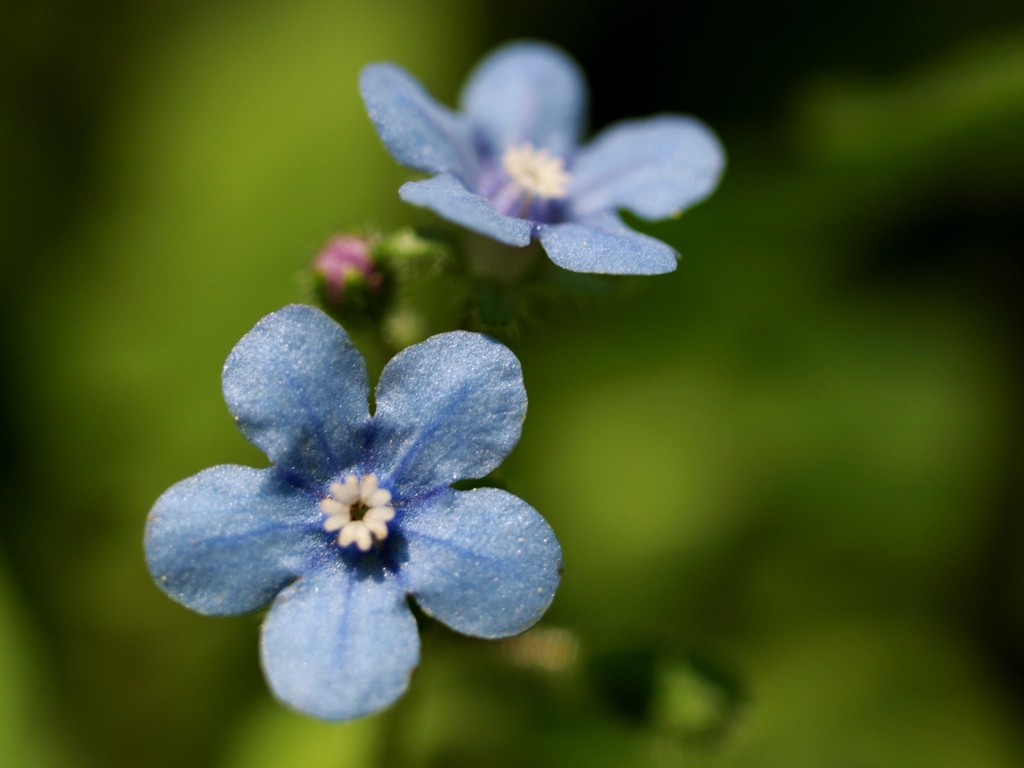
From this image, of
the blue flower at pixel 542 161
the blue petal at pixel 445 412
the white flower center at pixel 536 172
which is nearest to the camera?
the blue petal at pixel 445 412

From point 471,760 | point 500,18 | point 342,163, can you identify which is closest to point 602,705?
point 471,760

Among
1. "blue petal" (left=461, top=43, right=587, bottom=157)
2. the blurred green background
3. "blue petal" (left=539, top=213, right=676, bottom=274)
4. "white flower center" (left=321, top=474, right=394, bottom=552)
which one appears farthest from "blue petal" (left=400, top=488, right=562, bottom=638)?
the blurred green background

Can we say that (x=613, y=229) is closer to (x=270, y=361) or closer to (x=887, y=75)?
(x=270, y=361)

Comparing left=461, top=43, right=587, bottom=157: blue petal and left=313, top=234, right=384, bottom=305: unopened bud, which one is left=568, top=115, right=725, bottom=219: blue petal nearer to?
left=461, top=43, right=587, bottom=157: blue petal

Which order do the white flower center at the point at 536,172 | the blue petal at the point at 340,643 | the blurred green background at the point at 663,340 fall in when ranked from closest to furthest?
the blue petal at the point at 340,643, the white flower center at the point at 536,172, the blurred green background at the point at 663,340

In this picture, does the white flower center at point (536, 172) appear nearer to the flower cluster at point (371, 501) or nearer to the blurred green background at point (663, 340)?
the flower cluster at point (371, 501)

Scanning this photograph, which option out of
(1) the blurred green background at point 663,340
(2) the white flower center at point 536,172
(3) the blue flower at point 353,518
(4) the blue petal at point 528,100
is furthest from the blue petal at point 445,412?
(1) the blurred green background at point 663,340

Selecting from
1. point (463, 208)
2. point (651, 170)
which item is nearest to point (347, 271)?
point (463, 208)
